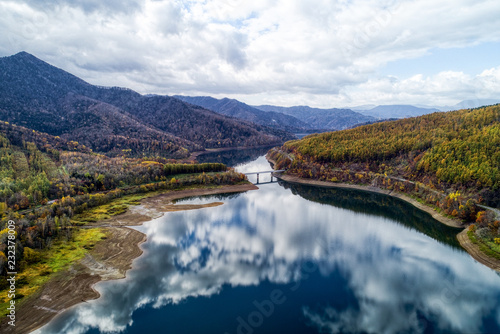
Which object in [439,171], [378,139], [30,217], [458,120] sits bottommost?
[30,217]

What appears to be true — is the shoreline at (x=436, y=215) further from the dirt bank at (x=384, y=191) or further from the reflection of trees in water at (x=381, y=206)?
the reflection of trees in water at (x=381, y=206)

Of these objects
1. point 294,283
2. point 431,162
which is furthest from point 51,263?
point 431,162

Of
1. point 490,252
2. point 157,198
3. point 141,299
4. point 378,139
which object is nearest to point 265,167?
point 378,139

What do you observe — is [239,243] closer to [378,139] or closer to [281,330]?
[281,330]

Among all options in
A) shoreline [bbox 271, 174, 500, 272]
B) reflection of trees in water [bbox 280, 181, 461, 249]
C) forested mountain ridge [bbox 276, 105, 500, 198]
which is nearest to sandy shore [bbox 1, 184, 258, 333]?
reflection of trees in water [bbox 280, 181, 461, 249]

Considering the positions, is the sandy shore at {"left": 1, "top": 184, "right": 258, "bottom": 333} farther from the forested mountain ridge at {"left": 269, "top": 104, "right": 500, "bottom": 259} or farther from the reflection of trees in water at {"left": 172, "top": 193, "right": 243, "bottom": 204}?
the forested mountain ridge at {"left": 269, "top": 104, "right": 500, "bottom": 259}
